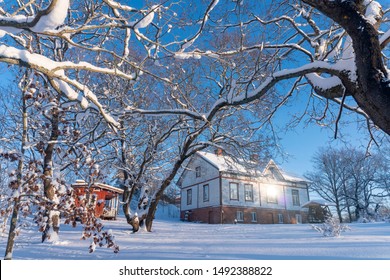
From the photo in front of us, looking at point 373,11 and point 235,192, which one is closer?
point 373,11

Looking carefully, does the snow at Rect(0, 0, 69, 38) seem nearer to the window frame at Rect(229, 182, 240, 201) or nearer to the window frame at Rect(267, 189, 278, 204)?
the window frame at Rect(229, 182, 240, 201)

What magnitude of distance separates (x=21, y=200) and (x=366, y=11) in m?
7.82

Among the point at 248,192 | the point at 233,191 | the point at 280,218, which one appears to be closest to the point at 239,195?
the point at 233,191

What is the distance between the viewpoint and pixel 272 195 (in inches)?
1276

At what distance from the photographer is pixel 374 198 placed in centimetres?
3969

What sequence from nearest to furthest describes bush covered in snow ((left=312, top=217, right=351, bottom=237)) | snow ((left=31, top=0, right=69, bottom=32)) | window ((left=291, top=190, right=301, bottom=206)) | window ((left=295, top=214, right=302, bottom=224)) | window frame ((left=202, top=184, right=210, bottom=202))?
snow ((left=31, top=0, right=69, bottom=32)) < bush covered in snow ((left=312, top=217, right=351, bottom=237)) < window frame ((left=202, top=184, right=210, bottom=202)) < window ((left=295, top=214, right=302, bottom=224)) < window ((left=291, top=190, right=301, bottom=206))

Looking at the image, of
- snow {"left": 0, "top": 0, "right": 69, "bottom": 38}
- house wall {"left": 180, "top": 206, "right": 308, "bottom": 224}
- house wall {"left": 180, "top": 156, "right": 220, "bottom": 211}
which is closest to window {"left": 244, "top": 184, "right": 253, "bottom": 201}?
house wall {"left": 180, "top": 206, "right": 308, "bottom": 224}

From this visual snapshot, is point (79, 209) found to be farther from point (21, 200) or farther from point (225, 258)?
point (225, 258)

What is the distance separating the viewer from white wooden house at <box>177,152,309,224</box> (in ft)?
95.7

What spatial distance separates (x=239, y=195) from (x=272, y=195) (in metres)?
4.82

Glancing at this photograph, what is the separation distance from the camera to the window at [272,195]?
32.1 m

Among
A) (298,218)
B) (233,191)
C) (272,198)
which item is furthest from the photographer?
(298,218)

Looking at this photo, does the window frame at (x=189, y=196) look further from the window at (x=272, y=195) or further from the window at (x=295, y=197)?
the window at (x=295, y=197)

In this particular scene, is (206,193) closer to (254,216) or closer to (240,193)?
(240,193)
